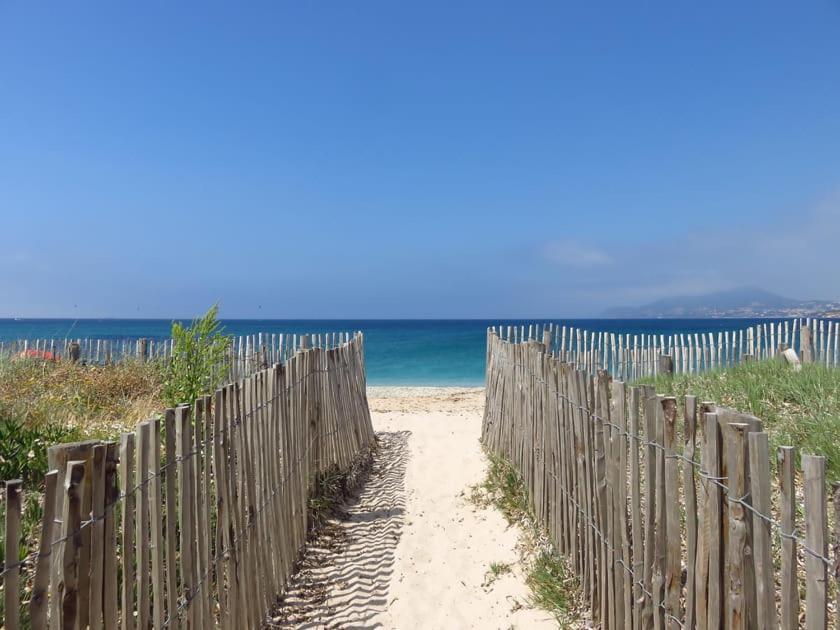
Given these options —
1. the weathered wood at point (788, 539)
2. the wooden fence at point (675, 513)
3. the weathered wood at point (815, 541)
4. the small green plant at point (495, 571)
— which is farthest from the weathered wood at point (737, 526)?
the small green plant at point (495, 571)

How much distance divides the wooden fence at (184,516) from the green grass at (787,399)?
3.75 m

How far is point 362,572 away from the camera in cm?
445

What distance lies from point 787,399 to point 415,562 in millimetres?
4282

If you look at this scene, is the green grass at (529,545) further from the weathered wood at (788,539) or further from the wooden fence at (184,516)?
the weathered wood at (788,539)

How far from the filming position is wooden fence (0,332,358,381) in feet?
40.5

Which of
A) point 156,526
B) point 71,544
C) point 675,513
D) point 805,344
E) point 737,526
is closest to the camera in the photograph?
point 71,544

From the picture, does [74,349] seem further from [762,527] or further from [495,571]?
[762,527]

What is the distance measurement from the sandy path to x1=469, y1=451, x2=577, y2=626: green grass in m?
0.08

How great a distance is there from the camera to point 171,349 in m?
11.1

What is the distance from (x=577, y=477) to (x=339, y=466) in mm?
3218

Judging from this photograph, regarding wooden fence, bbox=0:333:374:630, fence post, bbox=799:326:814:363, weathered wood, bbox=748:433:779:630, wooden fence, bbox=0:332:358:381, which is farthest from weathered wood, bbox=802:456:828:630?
fence post, bbox=799:326:814:363

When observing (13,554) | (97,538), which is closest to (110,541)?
(97,538)

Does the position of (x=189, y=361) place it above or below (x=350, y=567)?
above

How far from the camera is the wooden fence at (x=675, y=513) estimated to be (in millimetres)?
1710
